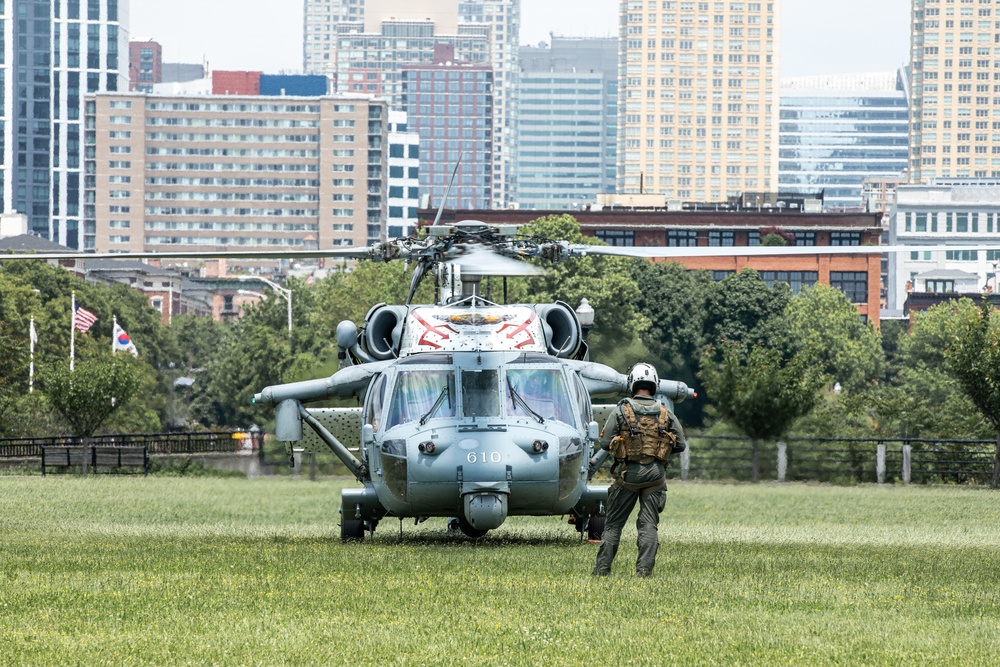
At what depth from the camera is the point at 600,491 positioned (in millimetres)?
20406

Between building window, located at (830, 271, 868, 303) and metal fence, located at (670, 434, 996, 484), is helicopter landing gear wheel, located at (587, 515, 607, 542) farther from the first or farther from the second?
building window, located at (830, 271, 868, 303)

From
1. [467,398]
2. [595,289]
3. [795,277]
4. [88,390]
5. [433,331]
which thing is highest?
[433,331]

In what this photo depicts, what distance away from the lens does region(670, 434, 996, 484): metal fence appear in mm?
46469

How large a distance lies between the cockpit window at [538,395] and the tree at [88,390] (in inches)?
1301

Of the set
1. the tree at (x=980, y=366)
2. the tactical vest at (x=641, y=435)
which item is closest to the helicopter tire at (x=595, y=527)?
the tactical vest at (x=641, y=435)

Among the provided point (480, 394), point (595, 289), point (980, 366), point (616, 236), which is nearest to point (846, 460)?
point (980, 366)

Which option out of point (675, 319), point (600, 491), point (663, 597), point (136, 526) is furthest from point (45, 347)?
point (663, 597)

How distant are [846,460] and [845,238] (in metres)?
100

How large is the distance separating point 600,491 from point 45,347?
74.0 m

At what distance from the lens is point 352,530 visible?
20.9m

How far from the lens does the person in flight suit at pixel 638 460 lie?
1569 cm

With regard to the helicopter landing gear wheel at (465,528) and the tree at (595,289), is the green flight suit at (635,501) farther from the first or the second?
the tree at (595,289)

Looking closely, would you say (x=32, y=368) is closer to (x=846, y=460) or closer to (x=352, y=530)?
(x=846, y=460)

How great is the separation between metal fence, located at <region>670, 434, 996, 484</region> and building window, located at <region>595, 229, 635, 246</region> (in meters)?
91.4
